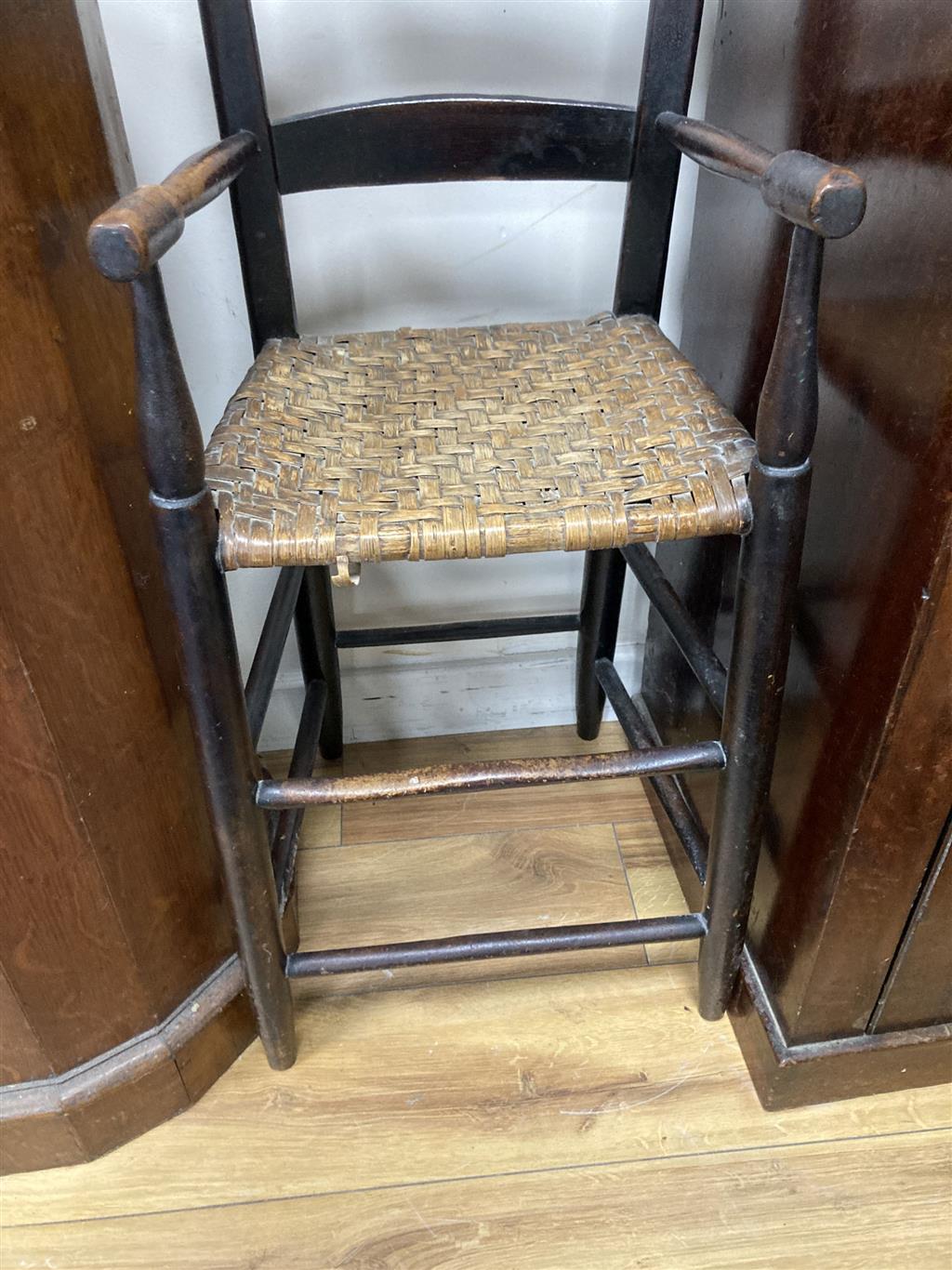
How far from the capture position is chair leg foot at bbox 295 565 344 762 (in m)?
1.02

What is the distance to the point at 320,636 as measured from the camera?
105 cm

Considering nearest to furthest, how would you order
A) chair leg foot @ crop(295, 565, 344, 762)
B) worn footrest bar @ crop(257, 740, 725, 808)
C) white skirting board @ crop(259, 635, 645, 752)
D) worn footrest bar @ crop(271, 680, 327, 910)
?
worn footrest bar @ crop(257, 740, 725, 808), worn footrest bar @ crop(271, 680, 327, 910), chair leg foot @ crop(295, 565, 344, 762), white skirting board @ crop(259, 635, 645, 752)

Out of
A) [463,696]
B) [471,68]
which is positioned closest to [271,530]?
[471,68]

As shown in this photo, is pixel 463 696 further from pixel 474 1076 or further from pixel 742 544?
A: pixel 742 544

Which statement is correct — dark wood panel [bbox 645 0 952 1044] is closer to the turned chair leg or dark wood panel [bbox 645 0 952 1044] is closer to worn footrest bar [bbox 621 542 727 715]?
worn footrest bar [bbox 621 542 727 715]

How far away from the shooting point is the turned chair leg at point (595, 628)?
3.43 feet

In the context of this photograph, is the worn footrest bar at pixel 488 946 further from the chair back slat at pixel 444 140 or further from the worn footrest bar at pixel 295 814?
the chair back slat at pixel 444 140

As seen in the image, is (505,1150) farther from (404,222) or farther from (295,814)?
(404,222)

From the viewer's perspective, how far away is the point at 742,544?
0.65 meters

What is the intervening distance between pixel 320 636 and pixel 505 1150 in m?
0.51

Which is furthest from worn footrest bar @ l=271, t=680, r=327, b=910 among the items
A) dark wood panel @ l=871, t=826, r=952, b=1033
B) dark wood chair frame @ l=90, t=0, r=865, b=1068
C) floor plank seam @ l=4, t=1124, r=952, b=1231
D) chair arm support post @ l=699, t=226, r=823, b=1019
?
dark wood panel @ l=871, t=826, r=952, b=1033

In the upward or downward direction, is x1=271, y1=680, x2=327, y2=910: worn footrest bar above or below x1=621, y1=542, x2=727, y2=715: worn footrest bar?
below

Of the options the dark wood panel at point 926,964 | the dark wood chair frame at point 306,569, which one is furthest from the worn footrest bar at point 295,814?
the dark wood panel at point 926,964

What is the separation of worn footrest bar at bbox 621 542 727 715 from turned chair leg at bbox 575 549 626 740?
0.22ft
